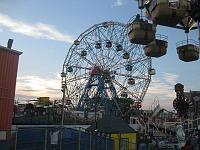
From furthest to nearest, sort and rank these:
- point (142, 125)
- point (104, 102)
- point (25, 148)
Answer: point (104, 102) → point (142, 125) → point (25, 148)

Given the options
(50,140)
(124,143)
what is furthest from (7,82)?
(124,143)

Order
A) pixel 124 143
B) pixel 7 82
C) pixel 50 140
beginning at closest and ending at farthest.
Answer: pixel 50 140 < pixel 124 143 < pixel 7 82

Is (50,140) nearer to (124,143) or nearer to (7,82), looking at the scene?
(124,143)

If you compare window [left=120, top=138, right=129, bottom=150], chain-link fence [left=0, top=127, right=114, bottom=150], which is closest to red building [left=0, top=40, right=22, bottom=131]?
chain-link fence [left=0, top=127, right=114, bottom=150]

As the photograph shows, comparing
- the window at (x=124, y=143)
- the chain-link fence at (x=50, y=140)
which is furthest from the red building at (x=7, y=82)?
the window at (x=124, y=143)

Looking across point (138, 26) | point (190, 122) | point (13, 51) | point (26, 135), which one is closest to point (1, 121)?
point (13, 51)

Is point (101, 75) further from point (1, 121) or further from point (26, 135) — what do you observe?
point (26, 135)

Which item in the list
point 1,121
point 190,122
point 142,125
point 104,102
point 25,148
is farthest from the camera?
point 104,102

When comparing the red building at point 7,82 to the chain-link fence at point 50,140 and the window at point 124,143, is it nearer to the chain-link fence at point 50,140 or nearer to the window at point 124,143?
the chain-link fence at point 50,140

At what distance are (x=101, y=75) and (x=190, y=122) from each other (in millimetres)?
20037

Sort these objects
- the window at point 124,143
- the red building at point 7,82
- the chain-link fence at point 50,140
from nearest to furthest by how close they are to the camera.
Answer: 1. the chain-link fence at point 50,140
2. the window at point 124,143
3. the red building at point 7,82

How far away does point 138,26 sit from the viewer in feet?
31.6

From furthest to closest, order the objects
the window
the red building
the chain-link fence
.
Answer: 1. the red building
2. the window
3. the chain-link fence

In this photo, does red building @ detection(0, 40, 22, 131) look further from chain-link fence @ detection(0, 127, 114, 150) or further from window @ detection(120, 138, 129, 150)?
window @ detection(120, 138, 129, 150)
